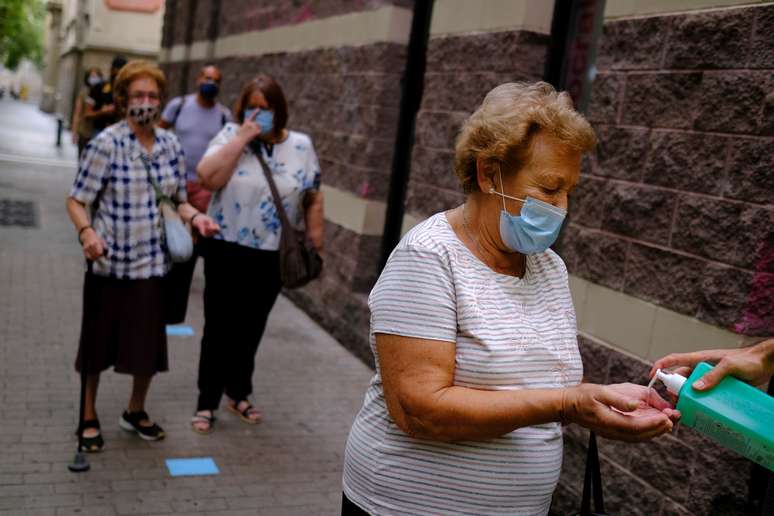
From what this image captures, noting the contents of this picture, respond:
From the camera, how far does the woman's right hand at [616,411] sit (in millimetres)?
1928

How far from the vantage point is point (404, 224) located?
6.90 m

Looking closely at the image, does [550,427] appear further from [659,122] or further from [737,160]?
[659,122]

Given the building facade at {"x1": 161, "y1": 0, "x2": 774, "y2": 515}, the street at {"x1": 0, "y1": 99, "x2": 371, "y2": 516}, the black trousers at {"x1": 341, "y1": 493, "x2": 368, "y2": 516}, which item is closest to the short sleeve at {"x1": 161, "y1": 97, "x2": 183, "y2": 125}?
the street at {"x1": 0, "y1": 99, "x2": 371, "y2": 516}

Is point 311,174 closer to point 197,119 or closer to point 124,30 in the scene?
point 197,119

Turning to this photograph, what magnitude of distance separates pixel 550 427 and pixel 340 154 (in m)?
6.26

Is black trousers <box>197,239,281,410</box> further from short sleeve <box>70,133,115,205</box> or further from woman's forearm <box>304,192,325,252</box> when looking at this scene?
short sleeve <box>70,133,115,205</box>

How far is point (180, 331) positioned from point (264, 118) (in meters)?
2.86

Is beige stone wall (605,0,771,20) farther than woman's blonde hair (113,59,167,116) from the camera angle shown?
No

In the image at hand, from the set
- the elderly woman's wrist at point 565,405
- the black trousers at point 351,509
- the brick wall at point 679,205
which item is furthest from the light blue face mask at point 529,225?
the brick wall at point 679,205

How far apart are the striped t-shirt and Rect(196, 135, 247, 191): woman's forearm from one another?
290 centimetres

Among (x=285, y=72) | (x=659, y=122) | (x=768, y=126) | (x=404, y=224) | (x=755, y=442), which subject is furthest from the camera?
(x=285, y=72)

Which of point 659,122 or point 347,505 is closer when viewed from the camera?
point 347,505

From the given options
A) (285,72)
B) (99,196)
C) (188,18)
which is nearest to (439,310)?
(99,196)

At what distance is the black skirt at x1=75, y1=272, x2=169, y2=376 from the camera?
4.64m
